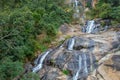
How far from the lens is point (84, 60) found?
14.1 meters

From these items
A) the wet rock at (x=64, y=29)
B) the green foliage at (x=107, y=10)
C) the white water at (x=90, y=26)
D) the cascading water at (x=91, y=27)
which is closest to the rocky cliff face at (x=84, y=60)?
the wet rock at (x=64, y=29)

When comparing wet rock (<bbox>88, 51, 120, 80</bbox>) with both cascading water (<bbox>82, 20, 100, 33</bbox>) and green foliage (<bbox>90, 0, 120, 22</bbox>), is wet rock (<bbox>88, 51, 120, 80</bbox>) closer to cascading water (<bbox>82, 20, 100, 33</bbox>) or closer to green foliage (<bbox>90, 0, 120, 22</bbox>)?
cascading water (<bbox>82, 20, 100, 33</bbox>)

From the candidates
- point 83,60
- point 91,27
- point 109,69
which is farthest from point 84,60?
point 91,27

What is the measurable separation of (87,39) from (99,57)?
90.8 inches

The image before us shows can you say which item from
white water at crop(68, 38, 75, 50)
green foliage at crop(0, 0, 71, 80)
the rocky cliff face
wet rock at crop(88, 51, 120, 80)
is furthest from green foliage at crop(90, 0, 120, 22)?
wet rock at crop(88, 51, 120, 80)

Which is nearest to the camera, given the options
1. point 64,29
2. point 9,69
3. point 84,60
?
point 9,69

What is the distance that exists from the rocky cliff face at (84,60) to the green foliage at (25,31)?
1.30 metres

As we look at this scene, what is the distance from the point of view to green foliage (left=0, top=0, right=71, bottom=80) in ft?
45.1

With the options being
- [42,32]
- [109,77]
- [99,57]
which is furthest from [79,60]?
[42,32]

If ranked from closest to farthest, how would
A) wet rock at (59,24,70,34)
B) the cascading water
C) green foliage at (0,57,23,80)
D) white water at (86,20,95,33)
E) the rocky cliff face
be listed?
green foliage at (0,57,23,80), the rocky cliff face, wet rock at (59,24,70,34), the cascading water, white water at (86,20,95,33)

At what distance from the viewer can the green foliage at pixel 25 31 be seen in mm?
13750

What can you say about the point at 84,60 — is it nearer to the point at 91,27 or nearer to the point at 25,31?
the point at 25,31

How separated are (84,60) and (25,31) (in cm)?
433

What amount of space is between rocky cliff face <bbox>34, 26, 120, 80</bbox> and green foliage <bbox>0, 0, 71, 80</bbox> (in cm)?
130
